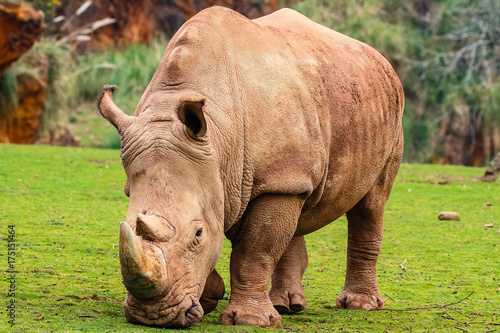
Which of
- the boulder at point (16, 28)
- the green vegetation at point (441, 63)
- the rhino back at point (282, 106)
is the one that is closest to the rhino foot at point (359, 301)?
the rhino back at point (282, 106)

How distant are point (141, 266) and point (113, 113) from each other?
125 centimetres

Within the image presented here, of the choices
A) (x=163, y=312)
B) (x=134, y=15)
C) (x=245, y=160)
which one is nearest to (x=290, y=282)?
(x=245, y=160)

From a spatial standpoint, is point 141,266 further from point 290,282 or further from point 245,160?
point 290,282

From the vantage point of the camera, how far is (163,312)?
4371 mm

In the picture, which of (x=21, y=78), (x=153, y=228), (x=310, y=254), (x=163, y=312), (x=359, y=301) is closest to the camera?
(x=153, y=228)

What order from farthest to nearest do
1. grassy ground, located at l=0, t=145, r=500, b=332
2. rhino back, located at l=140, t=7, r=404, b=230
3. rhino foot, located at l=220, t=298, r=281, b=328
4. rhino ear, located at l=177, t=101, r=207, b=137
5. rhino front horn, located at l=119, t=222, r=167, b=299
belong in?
grassy ground, located at l=0, t=145, r=500, b=332 < rhino foot, located at l=220, t=298, r=281, b=328 < rhino back, located at l=140, t=7, r=404, b=230 < rhino ear, located at l=177, t=101, r=207, b=137 < rhino front horn, located at l=119, t=222, r=167, b=299

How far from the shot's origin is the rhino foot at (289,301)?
6012 millimetres

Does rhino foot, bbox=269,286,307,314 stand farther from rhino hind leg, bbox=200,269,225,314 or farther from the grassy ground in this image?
rhino hind leg, bbox=200,269,225,314

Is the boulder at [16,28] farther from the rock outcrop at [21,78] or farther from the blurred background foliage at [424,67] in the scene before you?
the blurred background foliage at [424,67]

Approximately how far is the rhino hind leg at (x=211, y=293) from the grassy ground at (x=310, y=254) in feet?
0.27

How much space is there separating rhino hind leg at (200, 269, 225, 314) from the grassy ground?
0.08m

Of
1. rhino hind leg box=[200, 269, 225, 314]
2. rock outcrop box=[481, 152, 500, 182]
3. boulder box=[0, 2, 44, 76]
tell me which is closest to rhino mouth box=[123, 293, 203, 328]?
rhino hind leg box=[200, 269, 225, 314]

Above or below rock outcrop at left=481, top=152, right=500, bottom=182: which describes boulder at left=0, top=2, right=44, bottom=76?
above

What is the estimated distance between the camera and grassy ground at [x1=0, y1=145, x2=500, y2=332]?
5.31m
